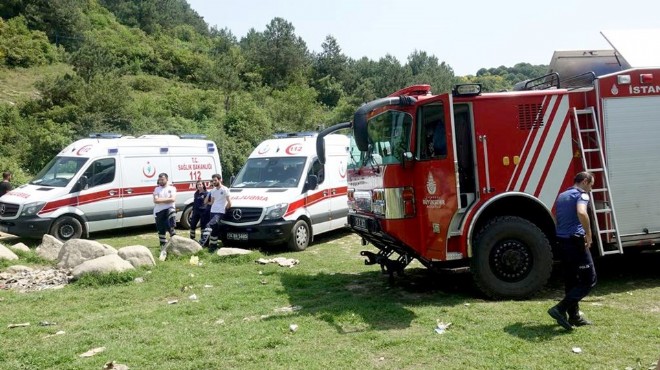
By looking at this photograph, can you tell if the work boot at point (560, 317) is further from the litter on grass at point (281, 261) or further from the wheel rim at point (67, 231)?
the wheel rim at point (67, 231)

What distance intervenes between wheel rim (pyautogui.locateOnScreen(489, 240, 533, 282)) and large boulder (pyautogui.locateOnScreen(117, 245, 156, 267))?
5.84 metres

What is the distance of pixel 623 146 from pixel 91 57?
1463 inches

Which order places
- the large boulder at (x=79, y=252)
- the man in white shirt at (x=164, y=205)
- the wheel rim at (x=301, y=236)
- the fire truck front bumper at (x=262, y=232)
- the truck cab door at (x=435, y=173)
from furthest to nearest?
the wheel rim at (x=301, y=236) → the fire truck front bumper at (x=262, y=232) → the man in white shirt at (x=164, y=205) → the large boulder at (x=79, y=252) → the truck cab door at (x=435, y=173)

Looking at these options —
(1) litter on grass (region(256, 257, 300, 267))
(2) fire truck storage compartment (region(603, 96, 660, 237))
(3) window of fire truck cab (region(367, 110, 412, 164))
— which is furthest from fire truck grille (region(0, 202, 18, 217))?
(2) fire truck storage compartment (region(603, 96, 660, 237))

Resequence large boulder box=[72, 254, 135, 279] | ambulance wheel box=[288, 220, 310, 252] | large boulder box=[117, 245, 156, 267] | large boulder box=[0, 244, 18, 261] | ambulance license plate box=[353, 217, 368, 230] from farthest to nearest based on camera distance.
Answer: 1. ambulance wheel box=[288, 220, 310, 252]
2. large boulder box=[0, 244, 18, 261]
3. large boulder box=[117, 245, 156, 267]
4. large boulder box=[72, 254, 135, 279]
5. ambulance license plate box=[353, 217, 368, 230]

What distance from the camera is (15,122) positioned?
29.8m

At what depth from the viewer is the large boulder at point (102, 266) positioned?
8.93 m

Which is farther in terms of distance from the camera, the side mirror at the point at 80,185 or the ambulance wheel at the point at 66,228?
the side mirror at the point at 80,185

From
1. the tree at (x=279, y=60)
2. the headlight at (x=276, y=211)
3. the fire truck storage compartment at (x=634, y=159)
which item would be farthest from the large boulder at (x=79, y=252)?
the tree at (x=279, y=60)

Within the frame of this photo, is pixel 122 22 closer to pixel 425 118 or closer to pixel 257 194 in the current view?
pixel 257 194

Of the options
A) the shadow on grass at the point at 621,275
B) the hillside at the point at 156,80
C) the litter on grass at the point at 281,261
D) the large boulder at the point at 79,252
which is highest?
the hillside at the point at 156,80

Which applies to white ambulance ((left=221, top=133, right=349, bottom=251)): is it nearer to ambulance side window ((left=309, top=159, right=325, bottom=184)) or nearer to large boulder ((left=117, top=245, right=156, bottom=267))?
ambulance side window ((left=309, top=159, right=325, bottom=184))

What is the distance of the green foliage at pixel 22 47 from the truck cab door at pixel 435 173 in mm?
46701

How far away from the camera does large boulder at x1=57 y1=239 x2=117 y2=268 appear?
9.83m
